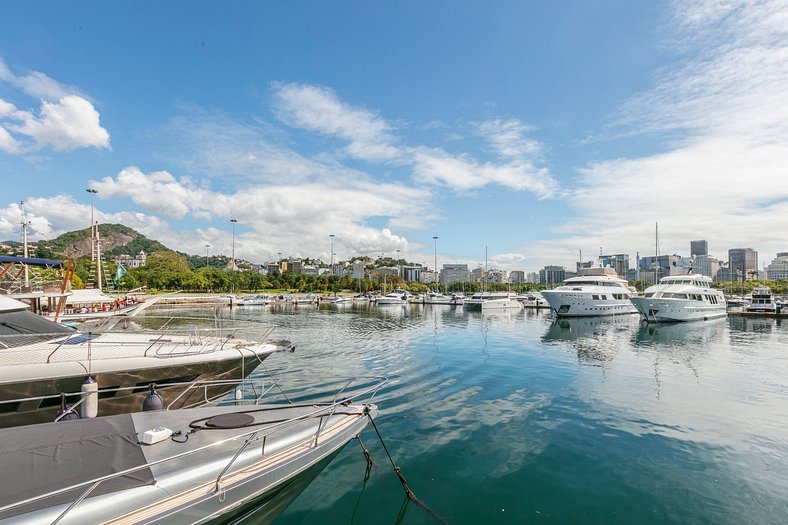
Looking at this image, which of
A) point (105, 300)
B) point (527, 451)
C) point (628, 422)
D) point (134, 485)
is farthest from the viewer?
point (105, 300)

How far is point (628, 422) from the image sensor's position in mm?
10891

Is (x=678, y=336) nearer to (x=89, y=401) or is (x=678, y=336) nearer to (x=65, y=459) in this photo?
(x=89, y=401)

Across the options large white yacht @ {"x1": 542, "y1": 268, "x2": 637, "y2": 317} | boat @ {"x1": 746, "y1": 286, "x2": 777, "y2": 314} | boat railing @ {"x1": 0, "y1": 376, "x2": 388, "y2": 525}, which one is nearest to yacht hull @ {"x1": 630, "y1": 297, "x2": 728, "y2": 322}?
large white yacht @ {"x1": 542, "y1": 268, "x2": 637, "y2": 317}

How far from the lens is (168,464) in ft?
14.3

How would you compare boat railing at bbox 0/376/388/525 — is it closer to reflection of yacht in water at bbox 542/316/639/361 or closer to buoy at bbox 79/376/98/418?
buoy at bbox 79/376/98/418

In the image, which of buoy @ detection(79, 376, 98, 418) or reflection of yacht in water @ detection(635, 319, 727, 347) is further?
reflection of yacht in water @ detection(635, 319, 727, 347)

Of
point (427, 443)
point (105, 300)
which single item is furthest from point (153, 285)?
point (427, 443)

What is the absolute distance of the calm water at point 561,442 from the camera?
6.59 m

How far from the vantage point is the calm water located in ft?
21.6

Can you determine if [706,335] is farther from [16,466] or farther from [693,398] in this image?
[16,466]

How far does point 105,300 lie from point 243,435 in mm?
24629

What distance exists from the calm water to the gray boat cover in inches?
108

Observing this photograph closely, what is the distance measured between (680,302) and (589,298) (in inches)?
373

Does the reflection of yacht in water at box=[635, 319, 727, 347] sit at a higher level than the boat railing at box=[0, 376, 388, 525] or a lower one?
lower
